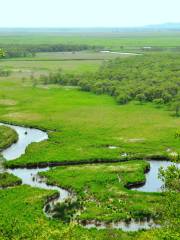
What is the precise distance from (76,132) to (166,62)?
89.5 metres

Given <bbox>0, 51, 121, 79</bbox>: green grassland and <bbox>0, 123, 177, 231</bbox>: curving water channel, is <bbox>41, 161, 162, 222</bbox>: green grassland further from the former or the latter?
<bbox>0, 51, 121, 79</bbox>: green grassland

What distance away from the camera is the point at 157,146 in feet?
222

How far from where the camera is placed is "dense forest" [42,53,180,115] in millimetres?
102931

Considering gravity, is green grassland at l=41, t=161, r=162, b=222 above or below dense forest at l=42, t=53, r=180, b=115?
below

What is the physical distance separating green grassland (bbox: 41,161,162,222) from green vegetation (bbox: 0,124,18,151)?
553 inches

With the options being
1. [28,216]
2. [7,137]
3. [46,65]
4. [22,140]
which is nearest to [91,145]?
[22,140]

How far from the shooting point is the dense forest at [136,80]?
10293 cm

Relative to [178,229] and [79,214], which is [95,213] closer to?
[79,214]

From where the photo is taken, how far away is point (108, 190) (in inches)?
2014

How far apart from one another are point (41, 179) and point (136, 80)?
237 ft

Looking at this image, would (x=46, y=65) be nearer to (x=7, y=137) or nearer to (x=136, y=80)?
(x=136, y=80)

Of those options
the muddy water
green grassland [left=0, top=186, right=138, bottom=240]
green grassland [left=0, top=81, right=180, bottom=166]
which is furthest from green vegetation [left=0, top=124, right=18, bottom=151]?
green grassland [left=0, top=186, right=138, bottom=240]

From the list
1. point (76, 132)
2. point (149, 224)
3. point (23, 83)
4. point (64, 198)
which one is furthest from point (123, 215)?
point (23, 83)

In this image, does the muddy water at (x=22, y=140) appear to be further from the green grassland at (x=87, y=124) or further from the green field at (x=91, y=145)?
the green grassland at (x=87, y=124)
